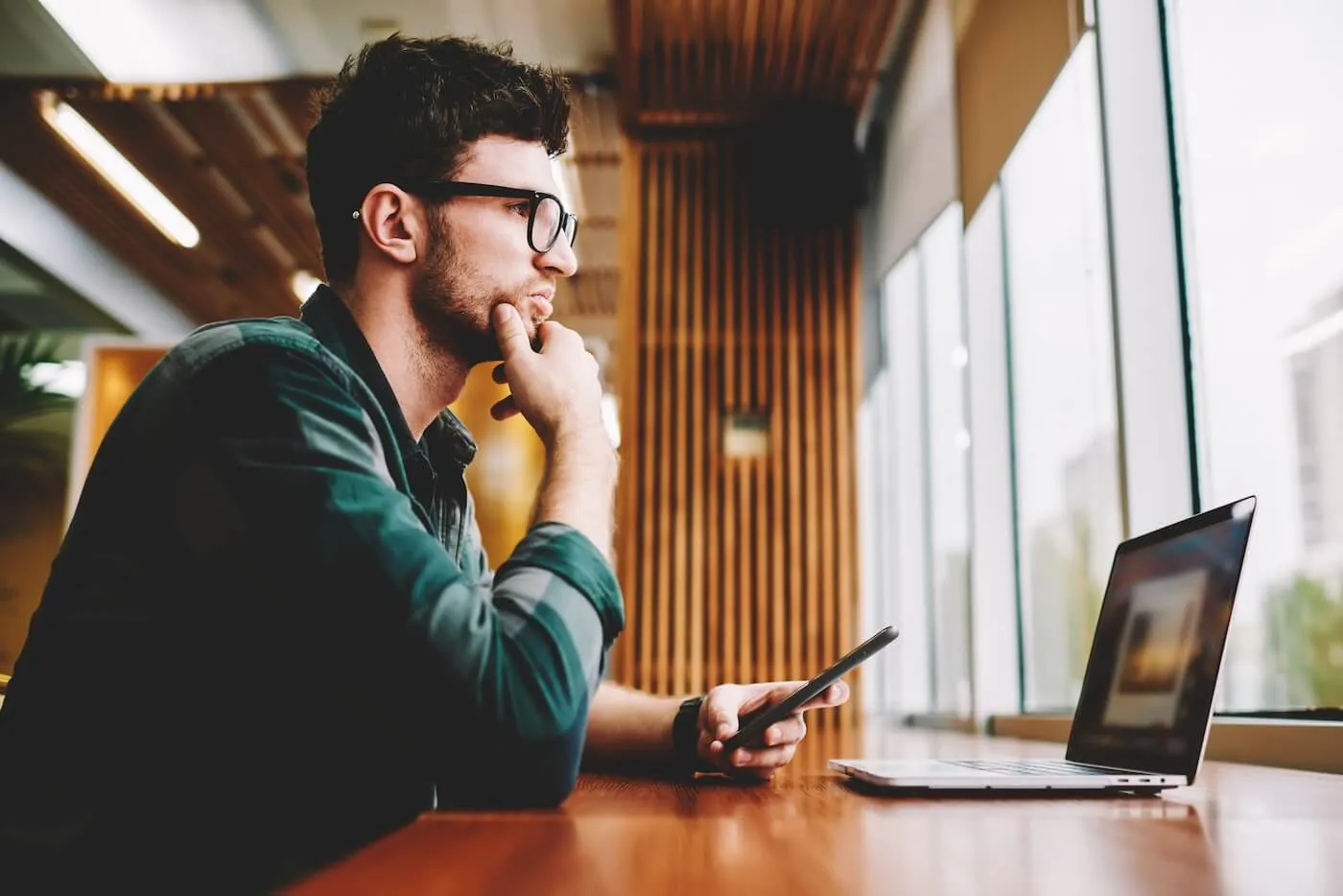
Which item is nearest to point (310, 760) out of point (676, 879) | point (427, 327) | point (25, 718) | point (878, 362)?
point (25, 718)

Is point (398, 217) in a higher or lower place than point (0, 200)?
lower

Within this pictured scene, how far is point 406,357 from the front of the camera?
1470 millimetres

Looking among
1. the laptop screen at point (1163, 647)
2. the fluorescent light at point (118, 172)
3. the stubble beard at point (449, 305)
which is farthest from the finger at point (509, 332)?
the fluorescent light at point (118, 172)

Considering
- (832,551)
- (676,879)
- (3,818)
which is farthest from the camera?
(832,551)

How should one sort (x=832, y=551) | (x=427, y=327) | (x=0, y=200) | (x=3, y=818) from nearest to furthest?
(x=3, y=818)
(x=427, y=327)
(x=832, y=551)
(x=0, y=200)

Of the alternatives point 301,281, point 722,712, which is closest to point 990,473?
point 722,712

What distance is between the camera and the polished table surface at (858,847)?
0.68 m

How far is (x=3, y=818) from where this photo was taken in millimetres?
1052

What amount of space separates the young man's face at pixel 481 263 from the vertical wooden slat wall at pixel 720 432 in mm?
4938

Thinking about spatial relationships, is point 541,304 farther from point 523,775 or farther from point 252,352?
point 523,775

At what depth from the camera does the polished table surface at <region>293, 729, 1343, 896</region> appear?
0.68 m

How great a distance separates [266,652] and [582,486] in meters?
0.38

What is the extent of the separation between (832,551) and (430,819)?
5.85 m

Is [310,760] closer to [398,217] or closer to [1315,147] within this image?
[398,217]
